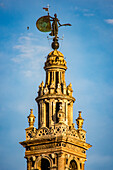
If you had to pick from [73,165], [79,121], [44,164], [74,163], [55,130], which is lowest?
[44,164]

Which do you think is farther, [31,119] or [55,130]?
[31,119]

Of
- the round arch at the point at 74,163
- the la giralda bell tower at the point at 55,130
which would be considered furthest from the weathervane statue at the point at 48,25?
the round arch at the point at 74,163

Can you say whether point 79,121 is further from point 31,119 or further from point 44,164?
point 44,164

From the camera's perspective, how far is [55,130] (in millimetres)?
72625

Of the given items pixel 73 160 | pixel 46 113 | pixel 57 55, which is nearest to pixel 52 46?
pixel 57 55

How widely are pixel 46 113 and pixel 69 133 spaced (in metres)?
3.64

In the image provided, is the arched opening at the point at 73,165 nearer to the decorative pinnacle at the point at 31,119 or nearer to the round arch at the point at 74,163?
the round arch at the point at 74,163

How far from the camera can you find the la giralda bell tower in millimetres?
72188

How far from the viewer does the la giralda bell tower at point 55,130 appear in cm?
7219

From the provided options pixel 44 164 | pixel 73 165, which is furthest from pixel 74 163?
pixel 44 164

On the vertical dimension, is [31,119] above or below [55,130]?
above

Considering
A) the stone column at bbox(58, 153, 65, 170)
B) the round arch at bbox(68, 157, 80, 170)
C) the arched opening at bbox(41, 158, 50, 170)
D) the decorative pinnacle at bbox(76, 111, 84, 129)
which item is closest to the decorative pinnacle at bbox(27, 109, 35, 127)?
the arched opening at bbox(41, 158, 50, 170)

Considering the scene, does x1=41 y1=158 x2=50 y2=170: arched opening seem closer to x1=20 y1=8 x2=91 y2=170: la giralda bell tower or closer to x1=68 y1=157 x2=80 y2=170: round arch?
x1=20 y1=8 x2=91 y2=170: la giralda bell tower

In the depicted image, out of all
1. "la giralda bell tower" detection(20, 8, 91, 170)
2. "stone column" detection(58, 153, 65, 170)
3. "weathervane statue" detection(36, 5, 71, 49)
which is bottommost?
"stone column" detection(58, 153, 65, 170)
